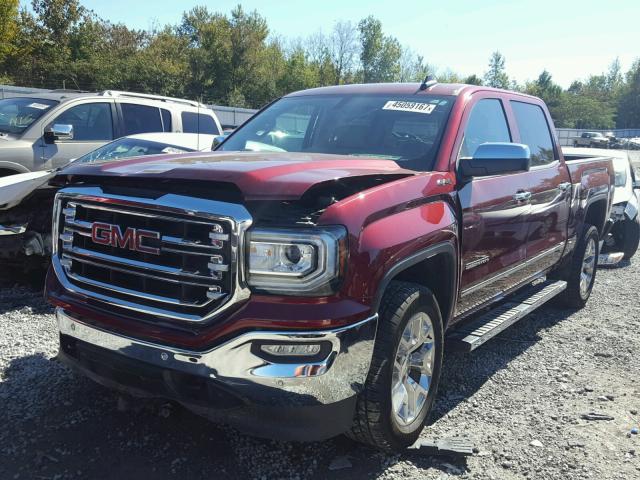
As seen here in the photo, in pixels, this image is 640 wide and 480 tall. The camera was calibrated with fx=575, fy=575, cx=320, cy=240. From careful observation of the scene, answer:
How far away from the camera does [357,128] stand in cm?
393

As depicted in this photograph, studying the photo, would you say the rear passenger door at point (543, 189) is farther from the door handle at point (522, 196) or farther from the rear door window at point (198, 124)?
the rear door window at point (198, 124)

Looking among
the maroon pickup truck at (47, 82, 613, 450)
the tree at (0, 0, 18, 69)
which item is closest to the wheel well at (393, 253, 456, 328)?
the maroon pickup truck at (47, 82, 613, 450)

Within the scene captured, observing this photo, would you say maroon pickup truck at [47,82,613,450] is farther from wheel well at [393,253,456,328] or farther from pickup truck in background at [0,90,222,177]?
pickup truck in background at [0,90,222,177]

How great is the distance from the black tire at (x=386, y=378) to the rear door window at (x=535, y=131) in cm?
236

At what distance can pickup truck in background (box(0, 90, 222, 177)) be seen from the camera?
7.67 m

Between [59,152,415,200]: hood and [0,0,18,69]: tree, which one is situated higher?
[0,0,18,69]: tree

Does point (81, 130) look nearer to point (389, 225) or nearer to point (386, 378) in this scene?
point (389, 225)

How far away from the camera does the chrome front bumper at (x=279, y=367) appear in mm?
2348

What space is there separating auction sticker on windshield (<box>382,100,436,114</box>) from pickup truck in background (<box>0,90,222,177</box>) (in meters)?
5.20

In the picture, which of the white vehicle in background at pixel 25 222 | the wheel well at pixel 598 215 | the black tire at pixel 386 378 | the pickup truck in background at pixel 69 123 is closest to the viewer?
the black tire at pixel 386 378

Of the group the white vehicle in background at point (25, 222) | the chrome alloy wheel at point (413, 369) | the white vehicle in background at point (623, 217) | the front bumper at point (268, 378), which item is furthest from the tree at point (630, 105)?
the front bumper at point (268, 378)

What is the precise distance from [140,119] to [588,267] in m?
6.70

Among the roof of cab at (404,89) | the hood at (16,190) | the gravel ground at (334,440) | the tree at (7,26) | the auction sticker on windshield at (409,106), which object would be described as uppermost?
the tree at (7,26)

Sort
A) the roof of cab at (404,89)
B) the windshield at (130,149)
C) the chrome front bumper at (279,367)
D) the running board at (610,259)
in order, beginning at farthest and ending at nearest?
the running board at (610,259), the windshield at (130,149), the roof of cab at (404,89), the chrome front bumper at (279,367)
